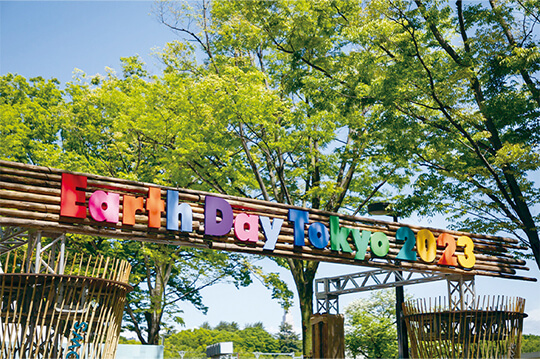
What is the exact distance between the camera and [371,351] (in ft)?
107

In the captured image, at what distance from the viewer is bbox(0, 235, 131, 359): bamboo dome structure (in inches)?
355

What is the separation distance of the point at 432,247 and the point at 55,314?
384 inches

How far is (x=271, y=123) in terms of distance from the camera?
750 inches

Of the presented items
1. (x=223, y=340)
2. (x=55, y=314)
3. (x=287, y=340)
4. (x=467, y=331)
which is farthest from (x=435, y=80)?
(x=287, y=340)

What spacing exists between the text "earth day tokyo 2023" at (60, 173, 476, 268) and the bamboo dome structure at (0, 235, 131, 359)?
4.51 ft

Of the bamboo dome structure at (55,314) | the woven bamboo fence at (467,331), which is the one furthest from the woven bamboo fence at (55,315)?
the woven bamboo fence at (467,331)

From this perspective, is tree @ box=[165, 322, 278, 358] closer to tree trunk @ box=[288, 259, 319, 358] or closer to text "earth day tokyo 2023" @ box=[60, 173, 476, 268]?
tree trunk @ box=[288, 259, 319, 358]

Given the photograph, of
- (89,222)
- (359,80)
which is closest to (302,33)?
(359,80)

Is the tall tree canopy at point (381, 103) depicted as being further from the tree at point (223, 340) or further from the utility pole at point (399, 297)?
the tree at point (223, 340)

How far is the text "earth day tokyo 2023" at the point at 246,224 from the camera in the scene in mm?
10820

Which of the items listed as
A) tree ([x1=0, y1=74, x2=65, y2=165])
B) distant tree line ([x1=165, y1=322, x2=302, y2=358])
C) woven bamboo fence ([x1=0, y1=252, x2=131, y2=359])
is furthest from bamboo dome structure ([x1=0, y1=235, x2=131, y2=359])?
distant tree line ([x1=165, y1=322, x2=302, y2=358])

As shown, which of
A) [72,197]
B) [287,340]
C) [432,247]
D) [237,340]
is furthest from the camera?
[287,340]

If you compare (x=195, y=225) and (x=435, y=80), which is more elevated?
(x=435, y=80)

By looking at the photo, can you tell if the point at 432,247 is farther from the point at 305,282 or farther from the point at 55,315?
the point at 55,315
